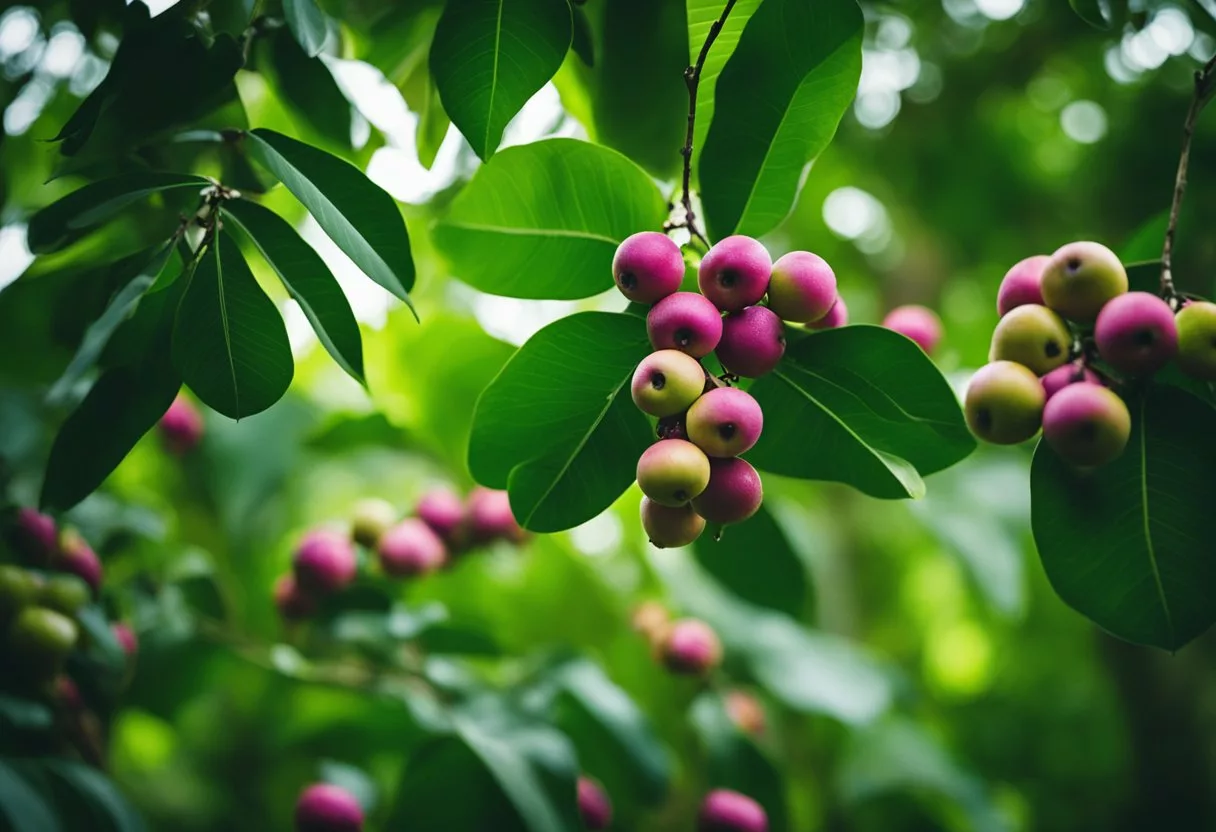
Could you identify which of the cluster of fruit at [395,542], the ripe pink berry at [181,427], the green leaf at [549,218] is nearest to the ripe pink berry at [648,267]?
the green leaf at [549,218]

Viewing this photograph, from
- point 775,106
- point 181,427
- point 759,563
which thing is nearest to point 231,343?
point 775,106

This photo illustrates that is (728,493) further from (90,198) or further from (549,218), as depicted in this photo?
(90,198)

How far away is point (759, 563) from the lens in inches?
39.6

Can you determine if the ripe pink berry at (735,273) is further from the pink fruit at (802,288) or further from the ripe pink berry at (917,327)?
the ripe pink berry at (917,327)

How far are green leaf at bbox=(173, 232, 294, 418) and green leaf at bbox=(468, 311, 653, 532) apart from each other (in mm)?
166

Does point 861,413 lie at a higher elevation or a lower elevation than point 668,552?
higher

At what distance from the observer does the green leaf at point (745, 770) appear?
1.37 meters

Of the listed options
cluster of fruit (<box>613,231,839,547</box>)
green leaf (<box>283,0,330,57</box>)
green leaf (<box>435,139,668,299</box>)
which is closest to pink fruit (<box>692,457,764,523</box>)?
cluster of fruit (<box>613,231,839,547</box>)

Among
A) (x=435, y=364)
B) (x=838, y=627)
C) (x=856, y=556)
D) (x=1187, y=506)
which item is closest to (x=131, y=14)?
(x=435, y=364)

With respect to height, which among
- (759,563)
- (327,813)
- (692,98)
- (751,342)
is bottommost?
(327,813)

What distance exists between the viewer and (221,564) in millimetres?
1727

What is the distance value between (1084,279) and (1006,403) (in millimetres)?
→ 105

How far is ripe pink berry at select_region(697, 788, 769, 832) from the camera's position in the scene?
125 cm

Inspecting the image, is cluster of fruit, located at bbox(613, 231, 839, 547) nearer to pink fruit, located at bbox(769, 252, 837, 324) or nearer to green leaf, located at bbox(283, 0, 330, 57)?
pink fruit, located at bbox(769, 252, 837, 324)
